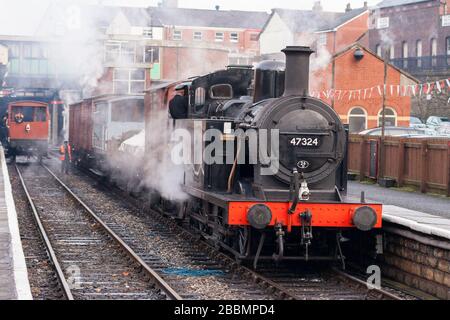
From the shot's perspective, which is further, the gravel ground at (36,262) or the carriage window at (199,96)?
the carriage window at (199,96)

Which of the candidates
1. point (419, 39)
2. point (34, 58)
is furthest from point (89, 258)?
point (419, 39)

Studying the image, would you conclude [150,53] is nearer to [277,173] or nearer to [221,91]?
[221,91]

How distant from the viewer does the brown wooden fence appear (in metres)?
18.2

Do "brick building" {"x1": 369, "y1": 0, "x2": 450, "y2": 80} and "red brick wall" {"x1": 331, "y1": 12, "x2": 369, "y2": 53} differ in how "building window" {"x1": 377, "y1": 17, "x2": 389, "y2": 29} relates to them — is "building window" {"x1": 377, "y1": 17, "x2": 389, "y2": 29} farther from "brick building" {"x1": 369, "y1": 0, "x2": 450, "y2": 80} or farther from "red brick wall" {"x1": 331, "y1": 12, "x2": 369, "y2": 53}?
"red brick wall" {"x1": 331, "y1": 12, "x2": 369, "y2": 53}

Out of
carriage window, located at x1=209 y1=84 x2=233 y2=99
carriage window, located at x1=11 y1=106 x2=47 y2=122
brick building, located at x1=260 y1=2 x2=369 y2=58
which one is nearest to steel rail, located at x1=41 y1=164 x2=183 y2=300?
carriage window, located at x1=209 y1=84 x2=233 y2=99

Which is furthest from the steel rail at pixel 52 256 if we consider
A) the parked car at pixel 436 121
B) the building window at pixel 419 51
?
the building window at pixel 419 51

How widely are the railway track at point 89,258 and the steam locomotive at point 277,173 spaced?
1.35 meters

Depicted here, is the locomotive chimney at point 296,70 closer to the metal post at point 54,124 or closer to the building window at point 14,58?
the metal post at point 54,124

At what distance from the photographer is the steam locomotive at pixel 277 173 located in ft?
34.8

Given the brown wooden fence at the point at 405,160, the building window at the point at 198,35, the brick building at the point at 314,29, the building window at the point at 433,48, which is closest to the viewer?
the brown wooden fence at the point at 405,160

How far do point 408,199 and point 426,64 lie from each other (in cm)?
3533

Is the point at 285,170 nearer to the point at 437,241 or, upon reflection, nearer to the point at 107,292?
the point at 437,241

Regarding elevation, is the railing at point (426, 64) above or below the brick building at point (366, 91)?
above

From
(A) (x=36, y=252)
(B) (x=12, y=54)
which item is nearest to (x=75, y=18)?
(B) (x=12, y=54)
